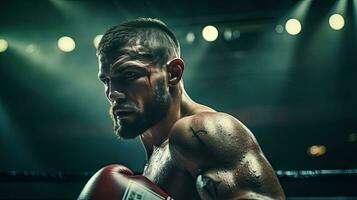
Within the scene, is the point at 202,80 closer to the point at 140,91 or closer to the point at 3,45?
the point at 3,45

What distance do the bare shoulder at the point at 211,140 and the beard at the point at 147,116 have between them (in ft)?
0.69

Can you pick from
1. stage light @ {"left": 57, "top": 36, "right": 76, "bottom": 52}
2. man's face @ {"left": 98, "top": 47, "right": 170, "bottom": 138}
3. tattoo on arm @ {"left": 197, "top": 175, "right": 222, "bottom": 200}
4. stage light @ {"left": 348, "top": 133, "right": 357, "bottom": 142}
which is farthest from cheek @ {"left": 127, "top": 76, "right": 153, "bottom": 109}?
stage light @ {"left": 348, "top": 133, "right": 357, "bottom": 142}

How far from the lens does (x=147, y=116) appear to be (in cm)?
154

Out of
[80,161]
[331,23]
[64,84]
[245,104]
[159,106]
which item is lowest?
[80,161]

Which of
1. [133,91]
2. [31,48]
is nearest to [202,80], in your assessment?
[31,48]

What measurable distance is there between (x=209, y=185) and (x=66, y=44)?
5125 mm

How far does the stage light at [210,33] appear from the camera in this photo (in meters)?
5.55

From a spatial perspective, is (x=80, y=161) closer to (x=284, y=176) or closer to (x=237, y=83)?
(x=237, y=83)

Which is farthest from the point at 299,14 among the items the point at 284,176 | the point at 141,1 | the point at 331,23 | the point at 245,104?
the point at 284,176

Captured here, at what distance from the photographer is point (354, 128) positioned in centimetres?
664

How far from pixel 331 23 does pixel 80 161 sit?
425 cm

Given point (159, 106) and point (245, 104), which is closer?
point (159, 106)

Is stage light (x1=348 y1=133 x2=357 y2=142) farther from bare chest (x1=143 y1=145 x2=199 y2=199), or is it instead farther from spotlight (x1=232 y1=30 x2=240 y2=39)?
bare chest (x1=143 y1=145 x2=199 y2=199)

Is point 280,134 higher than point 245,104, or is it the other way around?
point 245,104
